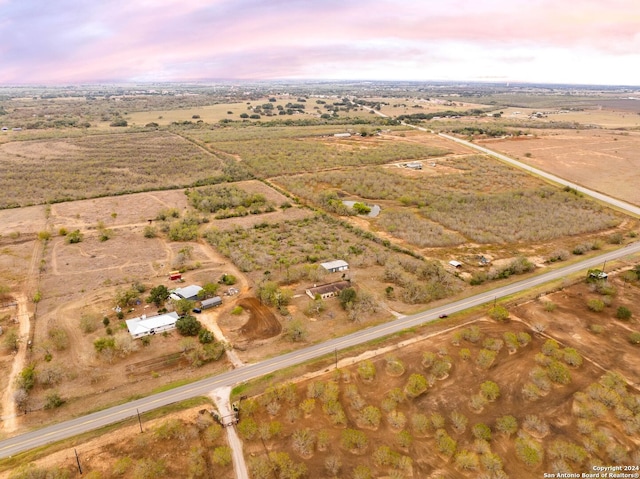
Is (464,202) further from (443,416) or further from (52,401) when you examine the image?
(52,401)

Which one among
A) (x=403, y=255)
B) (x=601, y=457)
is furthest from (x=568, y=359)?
(x=403, y=255)

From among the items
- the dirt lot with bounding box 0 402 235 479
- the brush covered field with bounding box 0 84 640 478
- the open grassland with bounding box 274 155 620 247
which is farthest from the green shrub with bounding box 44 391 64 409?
the open grassland with bounding box 274 155 620 247

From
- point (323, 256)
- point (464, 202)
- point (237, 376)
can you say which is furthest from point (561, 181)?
point (237, 376)

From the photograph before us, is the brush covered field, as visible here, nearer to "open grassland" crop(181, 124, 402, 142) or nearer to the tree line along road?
the tree line along road

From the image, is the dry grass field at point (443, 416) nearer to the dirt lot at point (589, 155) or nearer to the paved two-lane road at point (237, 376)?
the paved two-lane road at point (237, 376)

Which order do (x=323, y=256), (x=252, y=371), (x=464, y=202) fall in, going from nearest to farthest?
(x=252, y=371), (x=323, y=256), (x=464, y=202)
